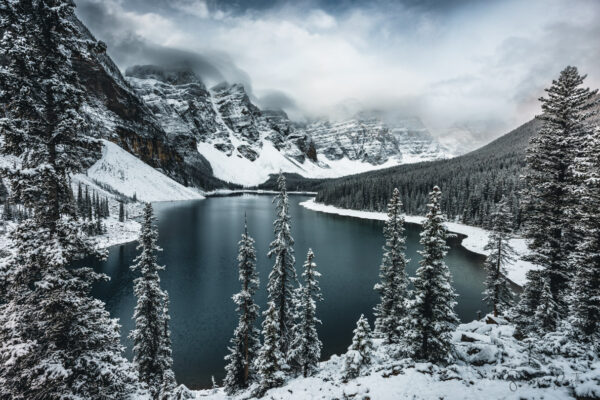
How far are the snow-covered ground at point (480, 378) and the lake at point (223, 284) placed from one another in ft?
48.8

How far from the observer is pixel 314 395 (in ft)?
43.3

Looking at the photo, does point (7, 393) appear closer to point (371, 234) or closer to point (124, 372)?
point (124, 372)

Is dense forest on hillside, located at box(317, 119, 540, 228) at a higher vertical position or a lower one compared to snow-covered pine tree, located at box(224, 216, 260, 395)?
higher

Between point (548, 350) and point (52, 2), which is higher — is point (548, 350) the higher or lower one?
the lower one

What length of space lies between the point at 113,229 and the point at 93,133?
85.1 m

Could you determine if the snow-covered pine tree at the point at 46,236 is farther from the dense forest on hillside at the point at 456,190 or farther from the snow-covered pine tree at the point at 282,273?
the dense forest on hillside at the point at 456,190

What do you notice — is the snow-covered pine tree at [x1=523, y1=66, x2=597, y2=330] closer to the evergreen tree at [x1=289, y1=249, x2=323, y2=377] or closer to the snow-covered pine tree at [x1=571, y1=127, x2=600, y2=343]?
the snow-covered pine tree at [x1=571, y1=127, x2=600, y2=343]

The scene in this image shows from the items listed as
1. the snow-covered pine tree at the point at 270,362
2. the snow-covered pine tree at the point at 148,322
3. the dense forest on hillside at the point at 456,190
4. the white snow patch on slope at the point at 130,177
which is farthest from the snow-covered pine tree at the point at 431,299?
the white snow patch on slope at the point at 130,177

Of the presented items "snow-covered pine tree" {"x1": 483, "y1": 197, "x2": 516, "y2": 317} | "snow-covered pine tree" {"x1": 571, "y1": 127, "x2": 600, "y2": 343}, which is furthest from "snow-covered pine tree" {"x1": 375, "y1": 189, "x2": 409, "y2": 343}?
"snow-covered pine tree" {"x1": 483, "y1": 197, "x2": 516, "y2": 317}

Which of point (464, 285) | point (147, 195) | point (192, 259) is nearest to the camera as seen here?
point (464, 285)

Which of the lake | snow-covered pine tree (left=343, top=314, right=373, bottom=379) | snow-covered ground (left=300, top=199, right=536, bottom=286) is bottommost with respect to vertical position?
the lake

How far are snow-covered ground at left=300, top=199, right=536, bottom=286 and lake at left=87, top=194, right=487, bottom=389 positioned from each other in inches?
155

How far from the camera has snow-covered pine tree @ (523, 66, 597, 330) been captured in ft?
50.3

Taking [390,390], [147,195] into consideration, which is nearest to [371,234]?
[390,390]
